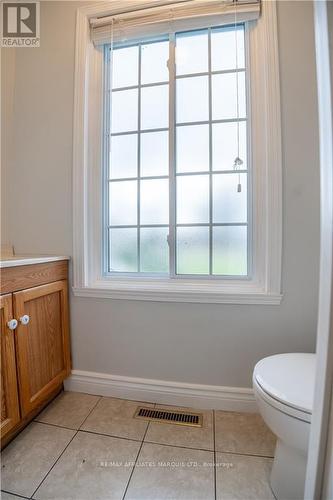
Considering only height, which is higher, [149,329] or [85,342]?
[149,329]

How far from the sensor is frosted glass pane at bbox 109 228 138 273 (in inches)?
56.1

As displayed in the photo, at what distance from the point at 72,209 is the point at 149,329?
872 millimetres

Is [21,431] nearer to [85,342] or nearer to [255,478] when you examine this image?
[85,342]

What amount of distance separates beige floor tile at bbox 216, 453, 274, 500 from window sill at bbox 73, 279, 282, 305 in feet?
2.19

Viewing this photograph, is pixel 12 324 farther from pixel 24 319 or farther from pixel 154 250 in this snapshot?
pixel 154 250

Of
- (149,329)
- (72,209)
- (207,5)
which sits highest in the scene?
(207,5)

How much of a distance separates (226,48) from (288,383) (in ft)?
5.74

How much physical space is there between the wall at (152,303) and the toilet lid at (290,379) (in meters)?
0.28

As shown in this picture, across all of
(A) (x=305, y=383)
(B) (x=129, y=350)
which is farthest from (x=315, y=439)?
(B) (x=129, y=350)

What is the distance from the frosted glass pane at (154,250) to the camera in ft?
4.52

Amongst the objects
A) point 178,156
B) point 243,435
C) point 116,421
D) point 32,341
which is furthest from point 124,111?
point 243,435

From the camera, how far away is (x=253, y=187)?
4.07 feet

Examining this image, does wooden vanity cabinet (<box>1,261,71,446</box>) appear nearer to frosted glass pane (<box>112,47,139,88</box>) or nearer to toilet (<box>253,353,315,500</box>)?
toilet (<box>253,353,315,500</box>)

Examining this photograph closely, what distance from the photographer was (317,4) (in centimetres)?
45
